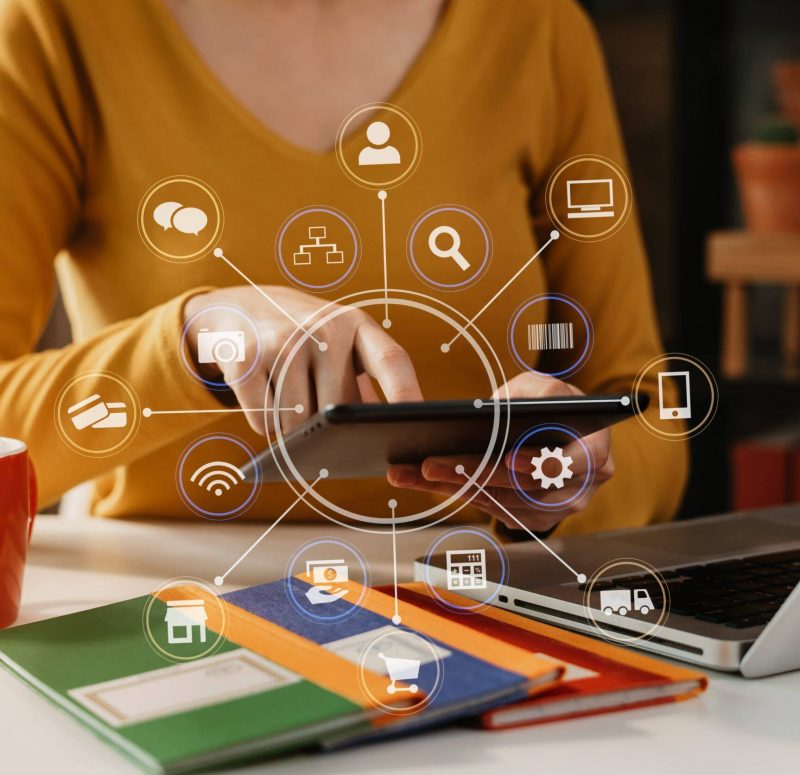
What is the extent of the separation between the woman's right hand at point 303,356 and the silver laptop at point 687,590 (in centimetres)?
10

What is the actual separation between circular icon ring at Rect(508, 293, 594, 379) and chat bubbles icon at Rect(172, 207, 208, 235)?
142 mm

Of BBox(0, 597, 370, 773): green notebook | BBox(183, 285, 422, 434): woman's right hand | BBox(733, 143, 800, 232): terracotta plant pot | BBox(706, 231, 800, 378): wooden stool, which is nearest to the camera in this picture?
BBox(0, 597, 370, 773): green notebook

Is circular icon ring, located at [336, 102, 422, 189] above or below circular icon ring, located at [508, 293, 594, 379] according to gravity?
above

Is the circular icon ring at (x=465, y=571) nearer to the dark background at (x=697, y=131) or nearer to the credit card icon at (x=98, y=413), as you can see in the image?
the credit card icon at (x=98, y=413)

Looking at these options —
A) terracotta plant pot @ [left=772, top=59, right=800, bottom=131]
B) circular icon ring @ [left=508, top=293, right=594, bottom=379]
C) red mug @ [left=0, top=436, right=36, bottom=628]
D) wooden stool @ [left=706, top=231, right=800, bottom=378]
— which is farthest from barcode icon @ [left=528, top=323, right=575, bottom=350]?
terracotta plant pot @ [left=772, top=59, right=800, bottom=131]

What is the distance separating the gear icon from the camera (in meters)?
0.48

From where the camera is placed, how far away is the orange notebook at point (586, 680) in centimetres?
39

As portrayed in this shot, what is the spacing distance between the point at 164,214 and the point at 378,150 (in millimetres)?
98

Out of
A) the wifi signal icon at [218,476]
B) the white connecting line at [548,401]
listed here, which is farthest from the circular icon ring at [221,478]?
the white connecting line at [548,401]

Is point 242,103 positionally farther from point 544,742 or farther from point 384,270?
point 544,742

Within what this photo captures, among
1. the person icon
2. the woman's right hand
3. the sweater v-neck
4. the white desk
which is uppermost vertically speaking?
the sweater v-neck

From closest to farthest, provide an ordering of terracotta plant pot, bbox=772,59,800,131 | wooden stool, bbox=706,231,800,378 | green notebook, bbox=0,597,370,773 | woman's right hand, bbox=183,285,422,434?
1. green notebook, bbox=0,597,370,773
2. woman's right hand, bbox=183,285,422,434
3. wooden stool, bbox=706,231,800,378
4. terracotta plant pot, bbox=772,59,800,131

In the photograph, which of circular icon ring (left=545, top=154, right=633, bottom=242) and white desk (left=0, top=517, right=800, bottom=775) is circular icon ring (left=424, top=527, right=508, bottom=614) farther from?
circular icon ring (left=545, top=154, right=633, bottom=242)

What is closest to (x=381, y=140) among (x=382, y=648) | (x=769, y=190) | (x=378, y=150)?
(x=378, y=150)
